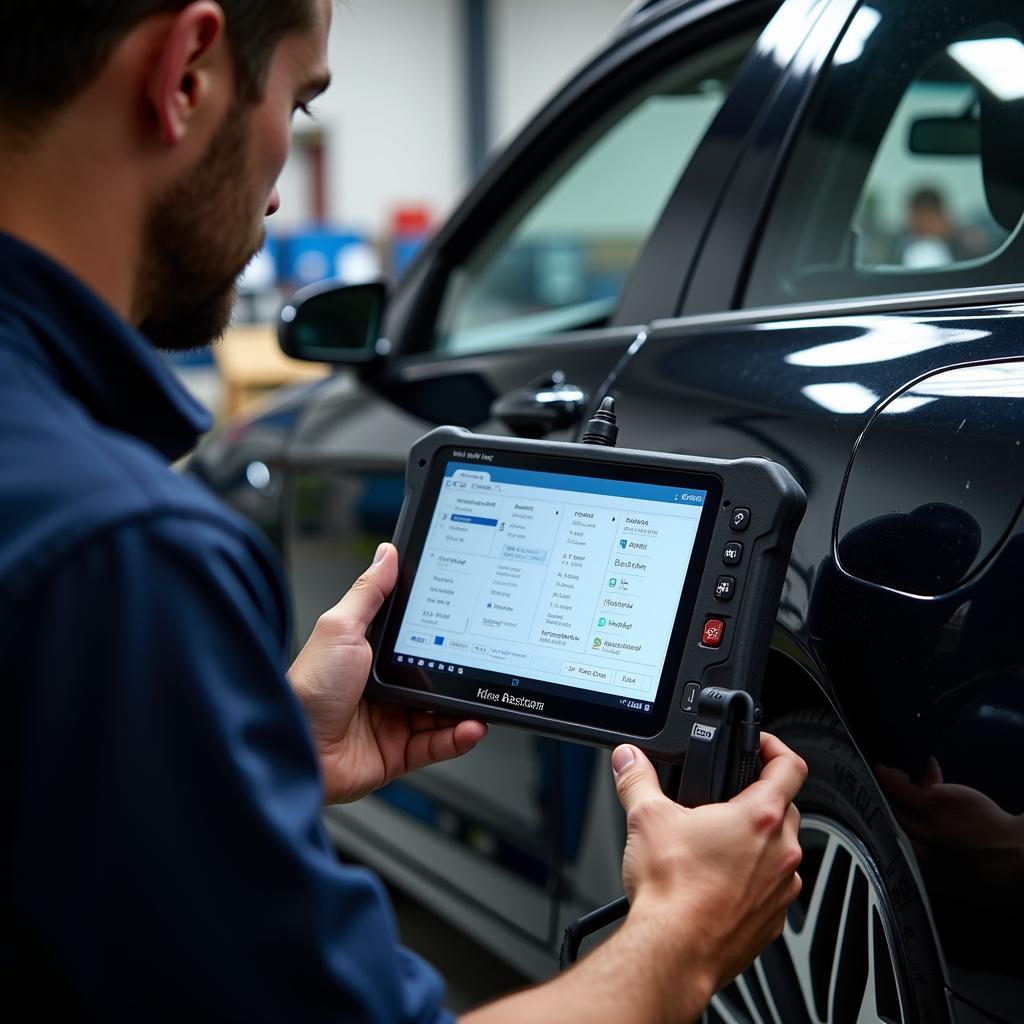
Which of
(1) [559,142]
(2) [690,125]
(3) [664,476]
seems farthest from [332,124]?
(3) [664,476]

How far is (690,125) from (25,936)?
368 inches

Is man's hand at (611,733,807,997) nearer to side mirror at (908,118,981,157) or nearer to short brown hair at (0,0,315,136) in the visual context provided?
short brown hair at (0,0,315,136)

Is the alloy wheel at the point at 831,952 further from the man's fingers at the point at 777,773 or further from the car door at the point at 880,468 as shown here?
the man's fingers at the point at 777,773

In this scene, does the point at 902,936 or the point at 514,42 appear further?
the point at 514,42

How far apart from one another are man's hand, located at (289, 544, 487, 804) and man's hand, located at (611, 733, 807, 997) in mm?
335

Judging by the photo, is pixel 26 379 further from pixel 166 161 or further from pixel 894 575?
pixel 894 575

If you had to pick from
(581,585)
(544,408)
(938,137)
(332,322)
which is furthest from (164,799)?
(332,322)

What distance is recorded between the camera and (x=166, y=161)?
0.92 metres

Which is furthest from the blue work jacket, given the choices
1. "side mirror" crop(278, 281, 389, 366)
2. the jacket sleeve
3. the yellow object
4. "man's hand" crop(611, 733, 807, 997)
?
the yellow object

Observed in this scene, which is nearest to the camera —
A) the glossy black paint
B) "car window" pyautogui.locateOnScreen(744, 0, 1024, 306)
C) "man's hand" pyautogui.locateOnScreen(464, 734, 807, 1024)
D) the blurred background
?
"man's hand" pyautogui.locateOnScreen(464, 734, 807, 1024)

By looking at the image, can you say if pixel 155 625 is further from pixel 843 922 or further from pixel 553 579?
pixel 843 922

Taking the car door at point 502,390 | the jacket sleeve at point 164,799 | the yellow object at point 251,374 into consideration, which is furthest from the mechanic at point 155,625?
the yellow object at point 251,374

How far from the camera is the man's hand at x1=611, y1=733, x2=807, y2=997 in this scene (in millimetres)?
1063

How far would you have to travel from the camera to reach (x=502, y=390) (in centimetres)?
195
